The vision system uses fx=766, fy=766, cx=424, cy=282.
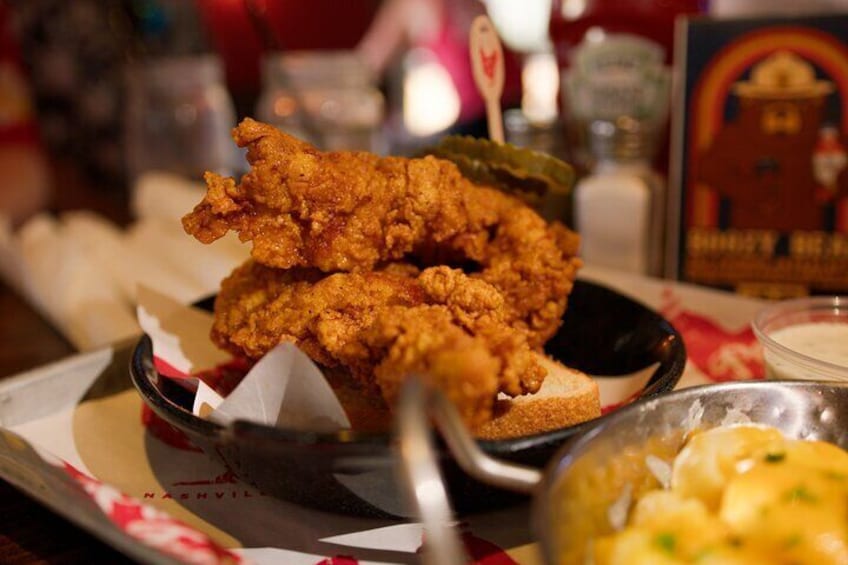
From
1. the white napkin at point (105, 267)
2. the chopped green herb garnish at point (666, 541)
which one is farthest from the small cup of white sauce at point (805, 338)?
the white napkin at point (105, 267)

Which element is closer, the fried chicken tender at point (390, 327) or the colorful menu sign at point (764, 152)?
the fried chicken tender at point (390, 327)

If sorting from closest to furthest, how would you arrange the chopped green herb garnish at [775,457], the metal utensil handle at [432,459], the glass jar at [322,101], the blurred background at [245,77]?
1. the metal utensil handle at [432,459]
2. the chopped green herb garnish at [775,457]
3. the blurred background at [245,77]
4. the glass jar at [322,101]

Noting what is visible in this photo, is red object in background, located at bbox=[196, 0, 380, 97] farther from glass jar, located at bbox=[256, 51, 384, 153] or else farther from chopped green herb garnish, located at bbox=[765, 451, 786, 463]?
chopped green herb garnish, located at bbox=[765, 451, 786, 463]

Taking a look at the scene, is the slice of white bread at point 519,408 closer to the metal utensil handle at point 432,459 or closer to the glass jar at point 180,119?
the metal utensil handle at point 432,459

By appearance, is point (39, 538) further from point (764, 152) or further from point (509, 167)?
point (764, 152)

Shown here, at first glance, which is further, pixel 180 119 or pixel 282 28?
pixel 282 28

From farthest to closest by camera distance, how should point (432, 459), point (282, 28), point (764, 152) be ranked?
1. point (282, 28)
2. point (764, 152)
3. point (432, 459)

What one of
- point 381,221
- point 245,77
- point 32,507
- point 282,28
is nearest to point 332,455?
point 381,221

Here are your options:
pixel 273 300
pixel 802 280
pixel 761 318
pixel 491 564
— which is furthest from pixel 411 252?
pixel 802 280
